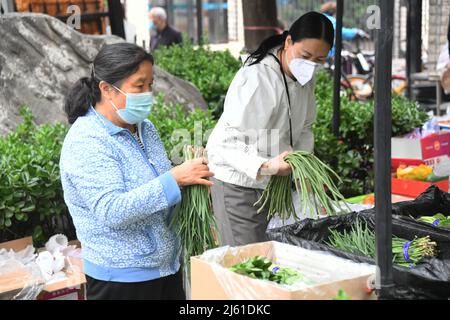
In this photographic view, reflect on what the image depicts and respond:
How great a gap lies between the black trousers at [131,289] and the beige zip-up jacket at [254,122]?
0.62 m

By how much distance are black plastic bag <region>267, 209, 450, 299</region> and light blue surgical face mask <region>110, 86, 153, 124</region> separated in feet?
2.24

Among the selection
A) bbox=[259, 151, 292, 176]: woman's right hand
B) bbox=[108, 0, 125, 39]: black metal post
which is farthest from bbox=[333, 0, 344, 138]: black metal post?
bbox=[108, 0, 125, 39]: black metal post

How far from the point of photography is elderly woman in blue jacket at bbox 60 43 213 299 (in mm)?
2643

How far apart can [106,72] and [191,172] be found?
49 cm

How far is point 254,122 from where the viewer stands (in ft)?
11.0

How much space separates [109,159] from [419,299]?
46.2 inches

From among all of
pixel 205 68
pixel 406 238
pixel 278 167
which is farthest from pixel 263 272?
pixel 205 68

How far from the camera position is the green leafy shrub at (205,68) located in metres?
6.73

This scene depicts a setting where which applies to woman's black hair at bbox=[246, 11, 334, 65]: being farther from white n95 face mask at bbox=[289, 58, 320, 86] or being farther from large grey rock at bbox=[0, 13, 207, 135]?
large grey rock at bbox=[0, 13, 207, 135]

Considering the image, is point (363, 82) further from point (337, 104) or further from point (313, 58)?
point (313, 58)

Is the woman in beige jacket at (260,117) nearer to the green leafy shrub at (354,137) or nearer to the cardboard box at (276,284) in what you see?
the cardboard box at (276,284)

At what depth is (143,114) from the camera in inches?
110

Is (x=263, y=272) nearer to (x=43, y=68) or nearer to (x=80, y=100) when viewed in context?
(x=80, y=100)
